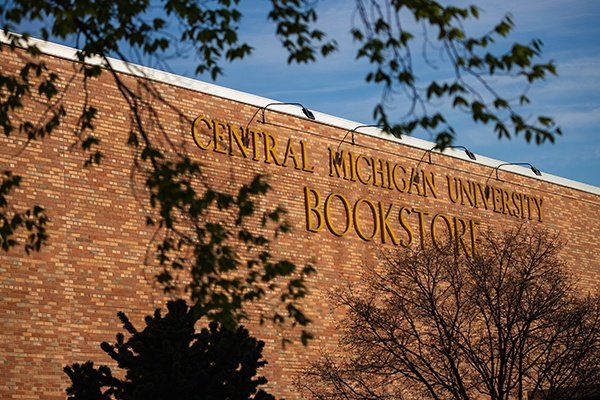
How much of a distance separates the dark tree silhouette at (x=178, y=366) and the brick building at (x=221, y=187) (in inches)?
133

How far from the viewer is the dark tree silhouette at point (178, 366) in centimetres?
1291

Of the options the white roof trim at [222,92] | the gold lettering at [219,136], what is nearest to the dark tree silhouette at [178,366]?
the white roof trim at [222,92]

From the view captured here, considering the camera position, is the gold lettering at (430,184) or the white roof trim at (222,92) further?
the gold lettering at (430,184)

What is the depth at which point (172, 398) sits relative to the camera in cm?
1291

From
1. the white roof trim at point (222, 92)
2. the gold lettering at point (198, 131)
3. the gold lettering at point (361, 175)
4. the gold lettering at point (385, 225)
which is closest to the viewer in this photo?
the white roof trim at point (222, 92)

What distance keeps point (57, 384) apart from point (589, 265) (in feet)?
69.2

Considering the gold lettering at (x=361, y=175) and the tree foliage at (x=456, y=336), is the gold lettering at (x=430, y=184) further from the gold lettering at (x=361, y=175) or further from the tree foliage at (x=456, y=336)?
the tree foliage at (x=456, y=336)

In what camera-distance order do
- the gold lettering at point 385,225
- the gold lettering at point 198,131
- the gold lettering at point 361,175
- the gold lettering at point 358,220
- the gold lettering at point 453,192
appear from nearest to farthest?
the gold lettering at point 198,131 < the gold lettering at point 358,220 < the gold lettering at point 361,175 < the gold lettering at point 385,225 < the gold lettering at point 453,192

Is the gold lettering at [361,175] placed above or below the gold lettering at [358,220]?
above

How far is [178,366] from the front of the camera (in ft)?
42.0

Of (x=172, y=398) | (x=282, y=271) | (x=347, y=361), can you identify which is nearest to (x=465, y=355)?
(x=347, y=361)

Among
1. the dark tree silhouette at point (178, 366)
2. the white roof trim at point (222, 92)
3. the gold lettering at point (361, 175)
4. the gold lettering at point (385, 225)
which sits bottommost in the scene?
the dark tree silhouette at point (178, 366)

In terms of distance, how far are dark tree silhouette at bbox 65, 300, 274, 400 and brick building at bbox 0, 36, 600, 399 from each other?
3.38 m

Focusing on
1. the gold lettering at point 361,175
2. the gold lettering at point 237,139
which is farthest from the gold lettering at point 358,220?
the gold lettering at point 237,139
